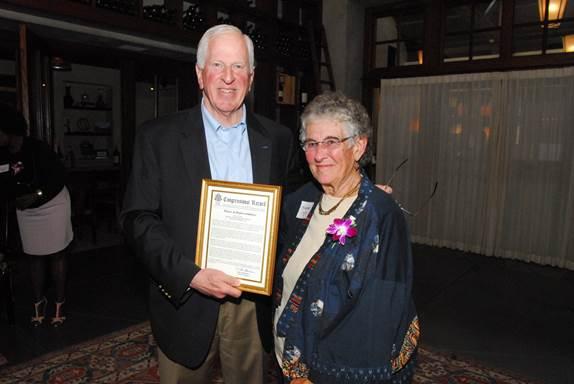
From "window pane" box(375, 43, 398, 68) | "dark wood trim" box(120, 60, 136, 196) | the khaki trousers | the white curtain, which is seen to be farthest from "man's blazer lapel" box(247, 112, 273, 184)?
"window pane" box(375, 43, 398, 68)

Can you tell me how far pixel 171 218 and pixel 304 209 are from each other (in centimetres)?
51

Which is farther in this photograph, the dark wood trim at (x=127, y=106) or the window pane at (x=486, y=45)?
the window pane at (x=486, y=45)

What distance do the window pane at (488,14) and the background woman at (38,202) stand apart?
5.75 meters

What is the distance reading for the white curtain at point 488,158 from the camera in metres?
5.50

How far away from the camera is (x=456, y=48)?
6.25 meters

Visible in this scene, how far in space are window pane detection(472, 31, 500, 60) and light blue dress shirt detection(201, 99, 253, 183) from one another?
5579 millimetres

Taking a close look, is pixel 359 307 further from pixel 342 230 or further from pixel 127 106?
pixel 127 106

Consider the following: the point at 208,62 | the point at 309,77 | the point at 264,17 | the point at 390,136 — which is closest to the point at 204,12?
the point at 264,17

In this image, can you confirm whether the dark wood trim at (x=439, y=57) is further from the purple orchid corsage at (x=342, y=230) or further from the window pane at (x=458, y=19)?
the purple orchid corsage at (x=342, y=230)

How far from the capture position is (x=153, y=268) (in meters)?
1.38

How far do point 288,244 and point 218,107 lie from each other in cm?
57

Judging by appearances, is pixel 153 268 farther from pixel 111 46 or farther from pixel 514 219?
pixel 514 219

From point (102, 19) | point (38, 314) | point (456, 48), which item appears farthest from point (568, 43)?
point (38, 314)

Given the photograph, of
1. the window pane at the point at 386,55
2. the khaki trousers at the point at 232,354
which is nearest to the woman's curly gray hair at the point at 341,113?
the khaki trousers at the point at 232,354
